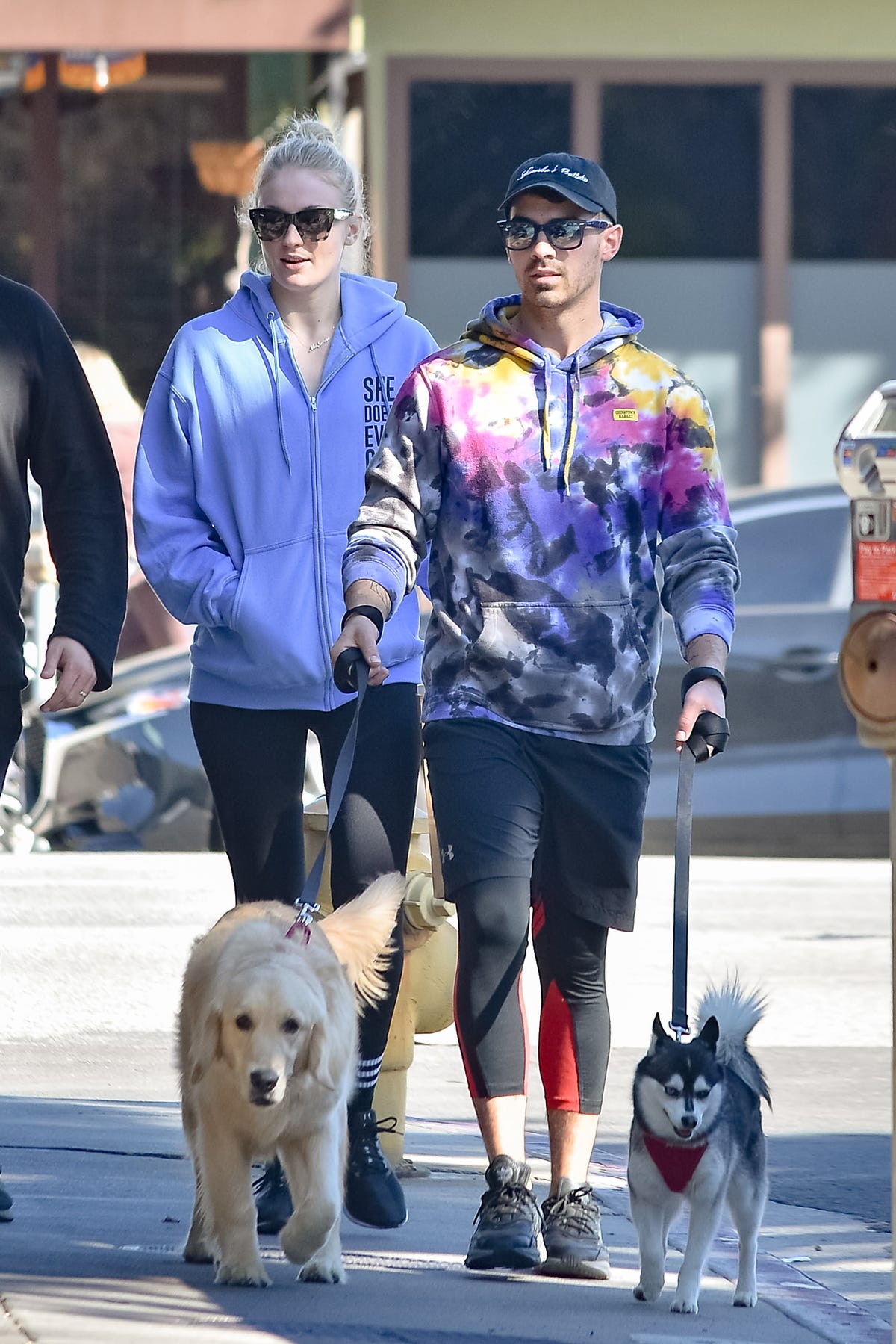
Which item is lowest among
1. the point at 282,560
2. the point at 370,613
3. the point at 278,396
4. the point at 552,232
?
the point at 370,613

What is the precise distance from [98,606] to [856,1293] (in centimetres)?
210

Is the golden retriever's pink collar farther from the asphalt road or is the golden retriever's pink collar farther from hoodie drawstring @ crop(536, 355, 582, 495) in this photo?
the asphalt road

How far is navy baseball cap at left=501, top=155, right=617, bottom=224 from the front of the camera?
4512mm

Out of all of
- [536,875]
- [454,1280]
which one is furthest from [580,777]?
[454,1280]

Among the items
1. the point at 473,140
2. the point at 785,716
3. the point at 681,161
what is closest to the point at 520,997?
the point at 785,716

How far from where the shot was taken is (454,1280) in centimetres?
430

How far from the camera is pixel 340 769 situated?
178 inches

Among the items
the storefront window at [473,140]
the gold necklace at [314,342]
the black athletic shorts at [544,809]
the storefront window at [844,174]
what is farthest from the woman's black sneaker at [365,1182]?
the storefront window at [844,174]

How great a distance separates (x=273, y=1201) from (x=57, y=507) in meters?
1.53

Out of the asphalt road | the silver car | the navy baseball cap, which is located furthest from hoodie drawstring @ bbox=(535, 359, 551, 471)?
the silver car

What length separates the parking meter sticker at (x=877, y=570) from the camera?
303cm

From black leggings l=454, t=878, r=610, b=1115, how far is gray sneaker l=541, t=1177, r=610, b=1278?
7.0 inches

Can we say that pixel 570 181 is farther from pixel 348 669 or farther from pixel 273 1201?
pixel 273 1201

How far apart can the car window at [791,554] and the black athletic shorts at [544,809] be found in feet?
21.0
